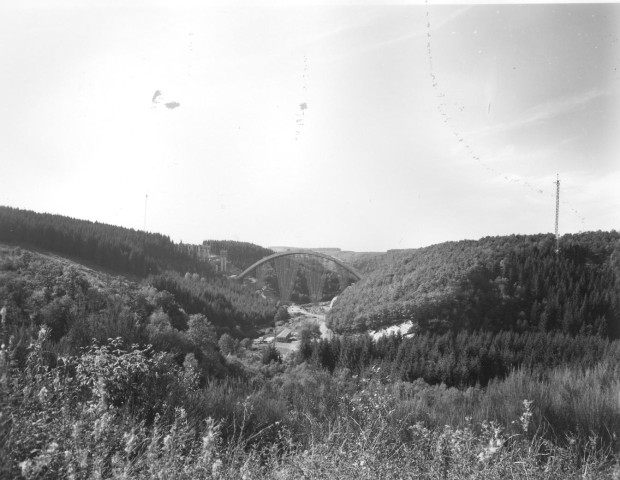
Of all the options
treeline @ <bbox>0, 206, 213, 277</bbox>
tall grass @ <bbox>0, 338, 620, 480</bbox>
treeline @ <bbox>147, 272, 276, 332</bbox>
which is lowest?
treeline @ <bbox>147, 272, 276, 332</bbox>

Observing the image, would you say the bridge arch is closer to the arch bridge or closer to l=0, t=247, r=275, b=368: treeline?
the arch bridge

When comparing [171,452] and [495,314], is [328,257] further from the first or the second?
[171,452]

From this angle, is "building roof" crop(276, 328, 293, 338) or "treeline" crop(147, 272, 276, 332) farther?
"treeline" crop(147, 272, 276, 332)

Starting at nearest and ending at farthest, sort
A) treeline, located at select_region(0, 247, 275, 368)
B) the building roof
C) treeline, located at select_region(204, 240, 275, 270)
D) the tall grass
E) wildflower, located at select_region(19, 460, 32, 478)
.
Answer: wildflower, located at select_region(19, 460, 32, 478) → the tall grass → treeline, located at select_region(0, 247, 275, 368) → the building roof → treeline, located at select_region(204, 240, 275, 270)

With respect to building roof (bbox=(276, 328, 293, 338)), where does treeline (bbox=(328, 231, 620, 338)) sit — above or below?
above

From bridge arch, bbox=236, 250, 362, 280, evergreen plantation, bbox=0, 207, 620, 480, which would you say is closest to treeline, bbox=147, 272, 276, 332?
evergreen plantation, bbox=0, 207, 620, 480

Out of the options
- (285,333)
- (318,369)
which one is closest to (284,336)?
(285,333)
